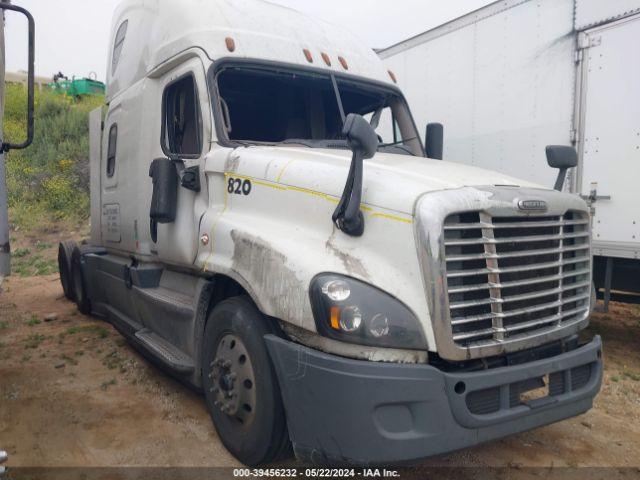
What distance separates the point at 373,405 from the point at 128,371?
3388 mm

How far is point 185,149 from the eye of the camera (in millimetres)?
4402

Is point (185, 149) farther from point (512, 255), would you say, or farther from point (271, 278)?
point (512, 255)

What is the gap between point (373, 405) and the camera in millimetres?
2525

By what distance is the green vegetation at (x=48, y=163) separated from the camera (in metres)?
15.0

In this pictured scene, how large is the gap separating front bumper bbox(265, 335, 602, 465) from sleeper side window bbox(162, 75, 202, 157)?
2.16 metres

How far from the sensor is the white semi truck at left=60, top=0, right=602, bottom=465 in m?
2.61

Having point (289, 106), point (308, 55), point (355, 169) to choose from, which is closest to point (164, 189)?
point (289, 106)

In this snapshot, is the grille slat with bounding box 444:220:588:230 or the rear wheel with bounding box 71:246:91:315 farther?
the rear wheel with bounding box 71:246:91:315

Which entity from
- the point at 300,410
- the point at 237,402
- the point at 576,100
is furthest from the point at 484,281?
the point at 576,100

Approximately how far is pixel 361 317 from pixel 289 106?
2491 mm

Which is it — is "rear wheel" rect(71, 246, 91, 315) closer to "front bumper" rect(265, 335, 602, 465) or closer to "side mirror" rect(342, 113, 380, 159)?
"front bumper" rect(265, 335, 602, 465)

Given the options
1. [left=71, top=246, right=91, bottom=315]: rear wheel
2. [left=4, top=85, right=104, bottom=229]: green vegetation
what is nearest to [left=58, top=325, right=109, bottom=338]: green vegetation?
[left=71, top=246, right=91, bottom=315]: rear wheel

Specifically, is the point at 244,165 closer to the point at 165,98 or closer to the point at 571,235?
the point at 165,98

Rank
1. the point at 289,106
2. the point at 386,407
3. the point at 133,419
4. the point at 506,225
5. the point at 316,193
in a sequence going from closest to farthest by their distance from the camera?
the point at 386,407, the point at 506,225, the point at 316,193, the point at 133,419, the point at 289,106
